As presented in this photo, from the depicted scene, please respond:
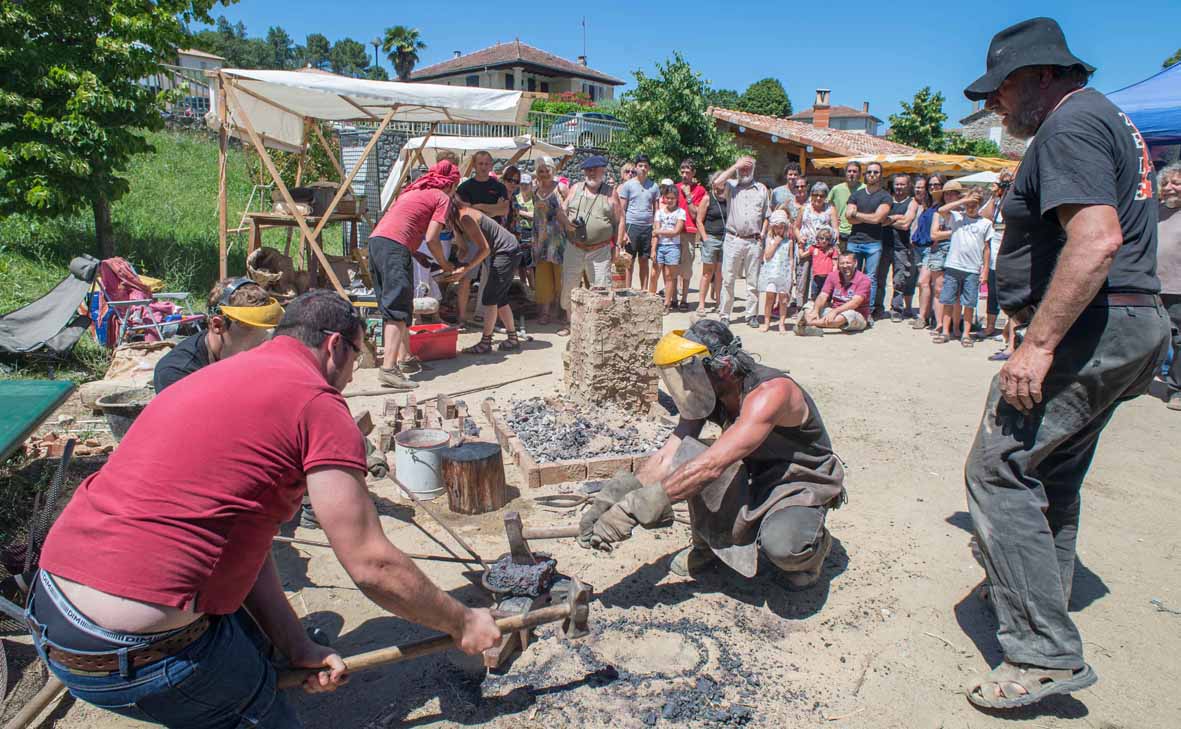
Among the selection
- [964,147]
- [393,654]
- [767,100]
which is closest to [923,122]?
[964,147]

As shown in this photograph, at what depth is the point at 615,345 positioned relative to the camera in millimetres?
5703

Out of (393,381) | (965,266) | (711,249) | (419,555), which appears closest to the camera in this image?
(419,555)

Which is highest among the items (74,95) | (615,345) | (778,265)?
(74,95)

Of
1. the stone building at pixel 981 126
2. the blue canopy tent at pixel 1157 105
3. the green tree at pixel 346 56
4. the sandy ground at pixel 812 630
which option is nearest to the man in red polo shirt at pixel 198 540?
the sandy ground at pixel 812 630

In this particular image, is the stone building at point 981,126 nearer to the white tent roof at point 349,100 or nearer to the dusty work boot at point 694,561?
the white tent roof at point 349,100

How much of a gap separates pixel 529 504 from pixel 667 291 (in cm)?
594

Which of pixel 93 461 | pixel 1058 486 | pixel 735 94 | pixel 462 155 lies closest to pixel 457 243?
pixel 93 461

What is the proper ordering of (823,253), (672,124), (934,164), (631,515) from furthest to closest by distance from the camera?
(672,124)
(934,164)
(823,253)
(631,515)

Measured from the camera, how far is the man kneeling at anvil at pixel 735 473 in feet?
9.94

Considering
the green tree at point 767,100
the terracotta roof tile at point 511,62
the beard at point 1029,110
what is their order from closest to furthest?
the beard at point 1029,110
the terracotta roof tile at point 511,62
the green tree at point 767,100

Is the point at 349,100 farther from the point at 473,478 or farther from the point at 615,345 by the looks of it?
the point at 473,478

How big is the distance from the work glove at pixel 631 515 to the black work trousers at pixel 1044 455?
1.18 metres

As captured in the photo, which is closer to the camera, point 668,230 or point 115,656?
point 115,656

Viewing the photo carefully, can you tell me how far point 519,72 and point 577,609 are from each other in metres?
52.8
